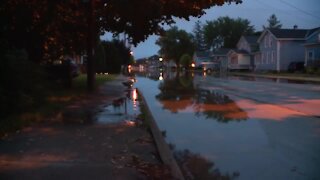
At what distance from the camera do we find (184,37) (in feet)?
457

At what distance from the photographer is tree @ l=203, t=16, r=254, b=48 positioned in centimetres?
14388

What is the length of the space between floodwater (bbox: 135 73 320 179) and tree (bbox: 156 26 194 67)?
119 meters

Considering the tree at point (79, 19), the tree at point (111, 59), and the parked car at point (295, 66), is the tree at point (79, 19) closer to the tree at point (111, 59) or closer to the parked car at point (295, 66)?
the tree at point (111, 59)

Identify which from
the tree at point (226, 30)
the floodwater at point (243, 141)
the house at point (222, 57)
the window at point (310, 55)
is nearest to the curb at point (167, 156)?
the floodwater at point (243, 141)

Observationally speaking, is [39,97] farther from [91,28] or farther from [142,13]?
[91,28]

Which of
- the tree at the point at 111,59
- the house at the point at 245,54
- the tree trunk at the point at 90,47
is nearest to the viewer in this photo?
the tree trunk at the point at 90,47

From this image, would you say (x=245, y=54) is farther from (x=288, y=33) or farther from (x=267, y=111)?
(x=267, y=111)

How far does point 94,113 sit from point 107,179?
911 centimetres

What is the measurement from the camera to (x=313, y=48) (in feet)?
211

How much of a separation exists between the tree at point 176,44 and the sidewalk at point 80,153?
12423 centimetres

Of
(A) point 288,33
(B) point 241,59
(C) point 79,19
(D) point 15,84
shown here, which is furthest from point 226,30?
(D) point 15,84

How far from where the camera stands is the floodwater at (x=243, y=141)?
8883 millimetres

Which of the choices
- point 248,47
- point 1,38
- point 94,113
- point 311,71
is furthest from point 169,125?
point 248,47

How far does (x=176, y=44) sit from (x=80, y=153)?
130 m
